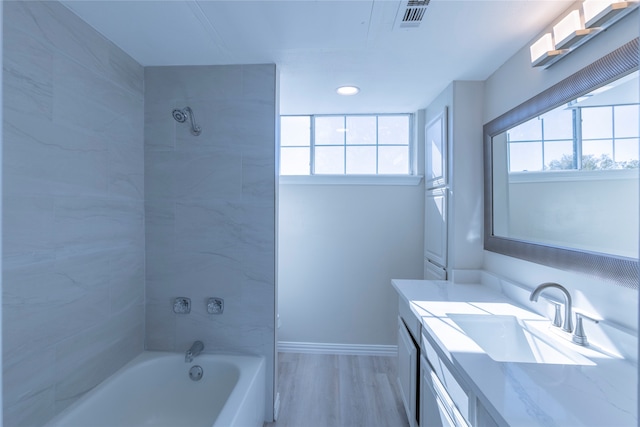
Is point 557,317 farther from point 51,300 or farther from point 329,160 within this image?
point 51,300

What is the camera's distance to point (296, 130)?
3062 mm

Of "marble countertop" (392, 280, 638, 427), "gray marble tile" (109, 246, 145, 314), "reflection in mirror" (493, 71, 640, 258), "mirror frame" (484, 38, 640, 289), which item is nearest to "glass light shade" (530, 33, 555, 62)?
"mirror frame" (484, 38, 640, 289)

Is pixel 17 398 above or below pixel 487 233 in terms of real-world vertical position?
below

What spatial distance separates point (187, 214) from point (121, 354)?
88 centimetres

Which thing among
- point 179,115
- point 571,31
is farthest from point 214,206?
point 571,31

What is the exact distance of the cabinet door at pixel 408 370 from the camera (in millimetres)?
1866

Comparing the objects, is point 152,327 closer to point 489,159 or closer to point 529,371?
point 529,371

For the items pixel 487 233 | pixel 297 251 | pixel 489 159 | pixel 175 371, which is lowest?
pixel 175 371

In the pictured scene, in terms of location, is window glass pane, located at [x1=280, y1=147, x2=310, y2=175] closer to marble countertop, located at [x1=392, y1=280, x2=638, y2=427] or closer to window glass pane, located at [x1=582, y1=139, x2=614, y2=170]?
marble countertop, located at [x1=392, y1=280, x2=638, y2=427]

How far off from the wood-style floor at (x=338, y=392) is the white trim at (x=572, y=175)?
1630 millimetres

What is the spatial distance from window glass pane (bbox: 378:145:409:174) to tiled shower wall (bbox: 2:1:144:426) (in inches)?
76.4

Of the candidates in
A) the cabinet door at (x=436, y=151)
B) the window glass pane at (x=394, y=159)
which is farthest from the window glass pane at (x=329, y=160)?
the cabinet door at (x=436, y=151)

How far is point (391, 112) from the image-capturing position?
9.60ft

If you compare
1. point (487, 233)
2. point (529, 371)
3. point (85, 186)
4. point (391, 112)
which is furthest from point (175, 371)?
point (391, 112)
